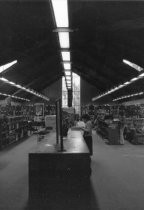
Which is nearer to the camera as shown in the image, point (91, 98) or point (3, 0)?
point (3, 0)

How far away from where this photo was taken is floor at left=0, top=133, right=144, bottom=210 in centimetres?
575

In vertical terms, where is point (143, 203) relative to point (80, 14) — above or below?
below

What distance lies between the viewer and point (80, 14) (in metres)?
11.5

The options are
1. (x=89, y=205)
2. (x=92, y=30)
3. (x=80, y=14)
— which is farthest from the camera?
(x=92, y=30)

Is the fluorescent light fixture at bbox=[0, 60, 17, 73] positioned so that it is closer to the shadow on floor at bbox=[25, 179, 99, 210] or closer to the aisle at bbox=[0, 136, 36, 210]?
the aisle at bbox=[0, 136, 36, 210]

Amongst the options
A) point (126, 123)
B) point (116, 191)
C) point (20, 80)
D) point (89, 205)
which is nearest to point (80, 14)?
point (116, 191)

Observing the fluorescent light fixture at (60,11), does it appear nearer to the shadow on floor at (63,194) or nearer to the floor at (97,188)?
the shadow on floor at (63,194)

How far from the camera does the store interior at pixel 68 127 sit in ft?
18.9

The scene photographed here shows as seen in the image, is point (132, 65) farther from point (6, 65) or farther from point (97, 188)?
point (97, 188)

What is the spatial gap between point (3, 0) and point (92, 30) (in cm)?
541

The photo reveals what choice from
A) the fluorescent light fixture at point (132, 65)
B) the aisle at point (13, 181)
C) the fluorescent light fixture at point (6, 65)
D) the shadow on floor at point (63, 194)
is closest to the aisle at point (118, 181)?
the shadow on floor at point (63, 194)

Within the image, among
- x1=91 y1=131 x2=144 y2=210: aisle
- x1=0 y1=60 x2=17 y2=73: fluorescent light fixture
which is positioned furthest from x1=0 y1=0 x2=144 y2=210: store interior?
x1=0 y1=60 x2=17 y2=73: fluorescent light fixture

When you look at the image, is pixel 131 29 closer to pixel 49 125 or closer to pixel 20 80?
pixel 49 125

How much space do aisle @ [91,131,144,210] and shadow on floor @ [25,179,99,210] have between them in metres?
0.31
